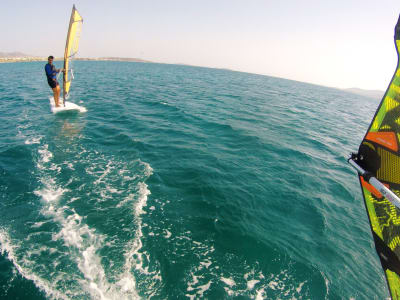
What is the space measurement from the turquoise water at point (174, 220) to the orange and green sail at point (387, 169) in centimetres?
258

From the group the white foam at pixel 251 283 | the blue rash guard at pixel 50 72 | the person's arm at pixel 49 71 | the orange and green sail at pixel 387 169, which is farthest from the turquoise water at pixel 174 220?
the person's arm at pixel 49 71

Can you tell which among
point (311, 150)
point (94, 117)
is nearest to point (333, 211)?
point (311, 150)

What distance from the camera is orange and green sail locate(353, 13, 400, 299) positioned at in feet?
11.7

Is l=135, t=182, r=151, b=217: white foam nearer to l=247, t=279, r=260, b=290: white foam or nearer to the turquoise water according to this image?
the turquoise water

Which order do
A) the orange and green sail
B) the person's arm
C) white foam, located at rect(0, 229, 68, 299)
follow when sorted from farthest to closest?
1. the person's arm
2. white foam, located at rect(0, 229, 68, 299)
3. the orange and green sail

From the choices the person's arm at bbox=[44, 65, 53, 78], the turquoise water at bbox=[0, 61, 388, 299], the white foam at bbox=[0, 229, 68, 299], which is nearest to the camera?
the white foam at bbox=[0, 229, 68, 299]

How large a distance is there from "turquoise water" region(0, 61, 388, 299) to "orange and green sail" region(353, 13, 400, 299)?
8.46 ft

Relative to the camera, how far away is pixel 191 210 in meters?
7.80

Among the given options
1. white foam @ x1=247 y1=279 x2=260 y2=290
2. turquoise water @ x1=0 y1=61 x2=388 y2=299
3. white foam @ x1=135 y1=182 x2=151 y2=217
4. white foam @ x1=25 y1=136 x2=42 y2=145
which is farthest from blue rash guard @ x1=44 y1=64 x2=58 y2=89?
white foam @ x1=247 y1=279 x2=260 y2=290

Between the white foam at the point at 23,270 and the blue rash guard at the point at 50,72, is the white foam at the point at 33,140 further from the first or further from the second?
the white foam at the point at 23,270

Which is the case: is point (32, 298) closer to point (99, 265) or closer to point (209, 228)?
point (99, 265)

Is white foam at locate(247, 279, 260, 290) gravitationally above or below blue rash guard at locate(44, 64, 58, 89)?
below

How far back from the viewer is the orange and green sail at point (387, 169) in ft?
11.7

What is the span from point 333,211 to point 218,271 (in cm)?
653
